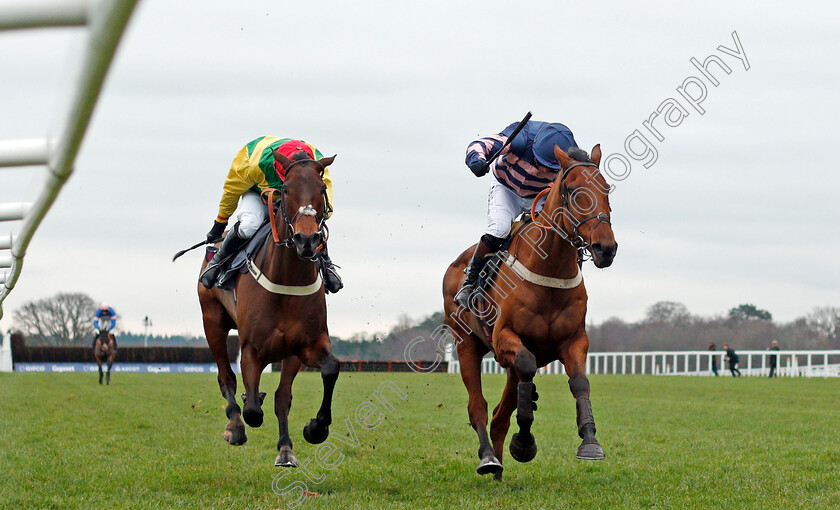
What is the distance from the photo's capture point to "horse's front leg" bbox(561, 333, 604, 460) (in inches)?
200

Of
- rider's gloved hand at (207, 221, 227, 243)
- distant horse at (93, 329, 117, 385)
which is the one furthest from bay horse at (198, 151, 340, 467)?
distant horse at (93, 329, 117, 385)

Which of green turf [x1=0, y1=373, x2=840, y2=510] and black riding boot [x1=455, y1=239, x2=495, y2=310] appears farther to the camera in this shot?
black riding boot [x1=455, y1=239, x2=495, y2=310]

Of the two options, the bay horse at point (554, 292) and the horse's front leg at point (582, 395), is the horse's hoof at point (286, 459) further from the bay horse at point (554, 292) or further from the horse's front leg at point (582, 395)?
the horse's front leg at point (582, 395)

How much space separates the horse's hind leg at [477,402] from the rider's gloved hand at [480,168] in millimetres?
1289

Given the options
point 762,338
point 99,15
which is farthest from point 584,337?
point 762,338

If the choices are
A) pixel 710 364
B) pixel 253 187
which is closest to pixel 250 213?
pixel 253 187

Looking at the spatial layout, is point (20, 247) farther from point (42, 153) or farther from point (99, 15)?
point (99, 15)

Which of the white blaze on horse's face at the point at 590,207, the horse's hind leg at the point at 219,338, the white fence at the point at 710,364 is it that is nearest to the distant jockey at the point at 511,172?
the white blaze on horse's face at the point at 590,207

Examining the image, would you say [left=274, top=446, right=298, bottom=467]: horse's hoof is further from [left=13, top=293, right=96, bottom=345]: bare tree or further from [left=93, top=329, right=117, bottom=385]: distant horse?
[left=13, top=293, right=96, bottom=345]: bare tree

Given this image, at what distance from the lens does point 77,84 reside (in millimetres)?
1265

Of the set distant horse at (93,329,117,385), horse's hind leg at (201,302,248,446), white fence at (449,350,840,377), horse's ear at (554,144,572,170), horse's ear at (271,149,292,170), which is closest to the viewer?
horse's ear at (554,144,572,170)

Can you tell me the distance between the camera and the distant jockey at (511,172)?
6.33 m

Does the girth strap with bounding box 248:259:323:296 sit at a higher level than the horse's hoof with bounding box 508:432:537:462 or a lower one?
higher

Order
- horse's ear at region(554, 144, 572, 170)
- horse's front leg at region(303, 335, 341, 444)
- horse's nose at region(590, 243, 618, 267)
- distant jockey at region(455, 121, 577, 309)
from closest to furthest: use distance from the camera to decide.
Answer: horse's nose at region(590, 243, 618, 267) < horse's ear at region(554, 144, 572, 170) < horse's front leg at region(303, 335, 341, 444) < distant jockey at region(455, 121, 577, 309)
